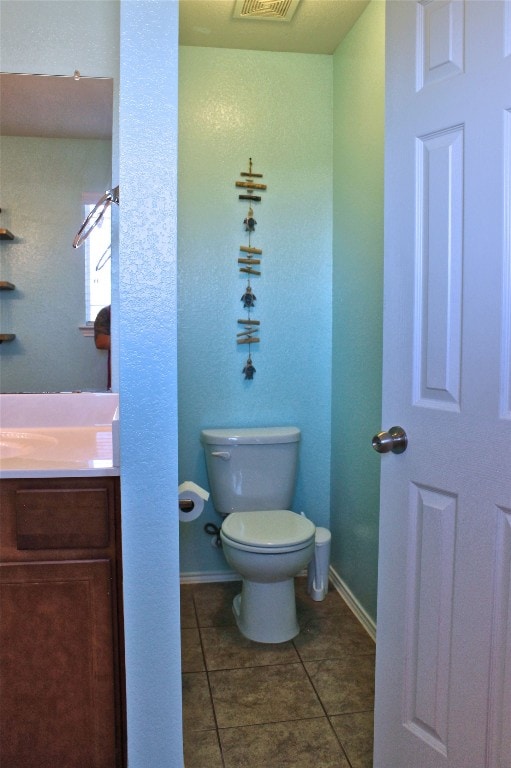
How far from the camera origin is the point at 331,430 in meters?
3.04

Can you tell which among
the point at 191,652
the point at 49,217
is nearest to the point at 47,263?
the point at 49,217

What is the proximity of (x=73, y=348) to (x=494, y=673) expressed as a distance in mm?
1557

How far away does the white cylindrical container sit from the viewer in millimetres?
2799

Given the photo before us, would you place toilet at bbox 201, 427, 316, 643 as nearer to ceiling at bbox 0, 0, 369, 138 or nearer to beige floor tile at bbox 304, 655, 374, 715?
beige floor tile at bbox 304, 655, 374, 715

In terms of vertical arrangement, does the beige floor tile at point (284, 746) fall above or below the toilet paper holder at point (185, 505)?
below

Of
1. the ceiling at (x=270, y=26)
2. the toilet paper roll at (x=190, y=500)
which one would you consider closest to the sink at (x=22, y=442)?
the toilet paper roll at (x=190, y=500)

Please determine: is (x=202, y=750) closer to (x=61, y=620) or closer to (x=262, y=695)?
(x=262, y=695)

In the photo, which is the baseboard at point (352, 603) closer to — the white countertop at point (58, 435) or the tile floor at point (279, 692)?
the tile floor at point (279, 692)

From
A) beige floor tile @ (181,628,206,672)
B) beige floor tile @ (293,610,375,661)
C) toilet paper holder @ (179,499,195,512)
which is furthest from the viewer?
beige floor tile @ (293,610,375,661)

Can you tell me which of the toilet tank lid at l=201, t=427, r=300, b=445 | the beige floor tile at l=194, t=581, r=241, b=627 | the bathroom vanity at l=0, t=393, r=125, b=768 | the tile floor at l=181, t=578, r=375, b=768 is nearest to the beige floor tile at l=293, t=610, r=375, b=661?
the tile floor at l=181, t=578, r=375, b=768

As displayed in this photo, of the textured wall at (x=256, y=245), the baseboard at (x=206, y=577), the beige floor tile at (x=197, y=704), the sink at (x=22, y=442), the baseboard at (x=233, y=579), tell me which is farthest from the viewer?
the baseboard at (x=206, y=577)

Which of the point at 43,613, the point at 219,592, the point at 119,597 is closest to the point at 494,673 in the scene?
the point at 119,597

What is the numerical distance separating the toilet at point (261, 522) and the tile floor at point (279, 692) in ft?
0.34

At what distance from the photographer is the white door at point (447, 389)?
1218mm
